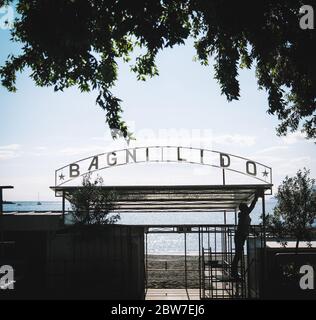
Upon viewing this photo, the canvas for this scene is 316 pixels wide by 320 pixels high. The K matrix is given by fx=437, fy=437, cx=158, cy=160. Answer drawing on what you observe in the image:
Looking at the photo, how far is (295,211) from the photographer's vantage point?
48.3 feet

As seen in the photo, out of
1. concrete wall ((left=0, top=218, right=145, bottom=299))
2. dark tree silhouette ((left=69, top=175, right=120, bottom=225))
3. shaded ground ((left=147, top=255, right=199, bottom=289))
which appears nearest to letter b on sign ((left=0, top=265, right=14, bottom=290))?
concrete wall ((left=0, top=218, right=145, bottom=299))

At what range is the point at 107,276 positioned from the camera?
43.7 feet

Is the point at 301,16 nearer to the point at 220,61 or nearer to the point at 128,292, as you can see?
the point at 220,61

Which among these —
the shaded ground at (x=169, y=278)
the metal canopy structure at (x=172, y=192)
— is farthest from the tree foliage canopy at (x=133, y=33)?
the shaded ground at (x=169, y=278)

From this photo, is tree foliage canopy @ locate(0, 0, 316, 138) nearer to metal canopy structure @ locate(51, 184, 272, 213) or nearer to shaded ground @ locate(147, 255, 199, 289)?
metal canopy structure @ locate(51, 184, 272, 213)

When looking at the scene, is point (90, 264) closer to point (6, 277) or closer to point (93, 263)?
point (93, 263)

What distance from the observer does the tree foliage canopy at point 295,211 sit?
14.5 meters

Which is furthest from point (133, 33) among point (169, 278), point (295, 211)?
point (169, 278)

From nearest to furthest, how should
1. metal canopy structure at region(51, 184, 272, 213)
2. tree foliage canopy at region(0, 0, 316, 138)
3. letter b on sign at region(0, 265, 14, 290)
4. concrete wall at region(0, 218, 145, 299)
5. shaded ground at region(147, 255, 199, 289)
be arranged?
tree foliage canopy at region(0, 0, 316, 138) < metal canopy structure at region(51, 184, 272, 213) < concrete wall at region(0, 218, 145, 299) < letter b on sign at region(0, 265, 14, 290) < shaded ground at region(147, 255, 199, 289)

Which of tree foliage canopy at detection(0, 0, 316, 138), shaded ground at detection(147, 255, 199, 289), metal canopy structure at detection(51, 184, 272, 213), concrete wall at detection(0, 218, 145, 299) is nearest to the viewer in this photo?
tree foliage canopy at detection(0, 0, 316, 138)

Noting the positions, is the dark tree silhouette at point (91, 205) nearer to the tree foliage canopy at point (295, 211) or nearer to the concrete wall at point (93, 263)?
the concrete wall at point (93, 263)

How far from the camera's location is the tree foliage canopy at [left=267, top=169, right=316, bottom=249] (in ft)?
47.6
